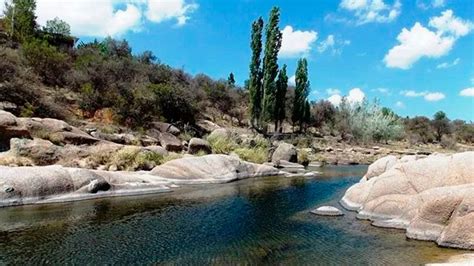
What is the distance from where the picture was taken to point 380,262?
9352mm

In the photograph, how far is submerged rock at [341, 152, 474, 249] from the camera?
10.3 metres

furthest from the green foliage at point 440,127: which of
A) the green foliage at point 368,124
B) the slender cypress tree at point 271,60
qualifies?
the slender cypress tree at point 271,60

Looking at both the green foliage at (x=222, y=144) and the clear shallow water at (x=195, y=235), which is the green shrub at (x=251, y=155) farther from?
the clear shallow water at (x=195, y=235)

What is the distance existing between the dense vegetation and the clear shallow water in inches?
690

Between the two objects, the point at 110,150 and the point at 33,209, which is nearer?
the point at 33,209

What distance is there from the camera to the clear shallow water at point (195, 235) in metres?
9.59

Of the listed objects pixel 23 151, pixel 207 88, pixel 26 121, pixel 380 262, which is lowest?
pixel 380 262

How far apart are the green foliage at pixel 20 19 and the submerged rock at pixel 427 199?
163ft

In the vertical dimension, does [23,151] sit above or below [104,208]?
above

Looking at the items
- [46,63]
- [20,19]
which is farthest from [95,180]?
[20,19]

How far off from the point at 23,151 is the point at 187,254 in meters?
13.5

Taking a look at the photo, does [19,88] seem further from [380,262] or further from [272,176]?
[380,262]

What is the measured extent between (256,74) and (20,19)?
31799 millimetres

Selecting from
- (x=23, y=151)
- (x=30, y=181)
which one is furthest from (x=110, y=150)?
(x=30, y=181)
